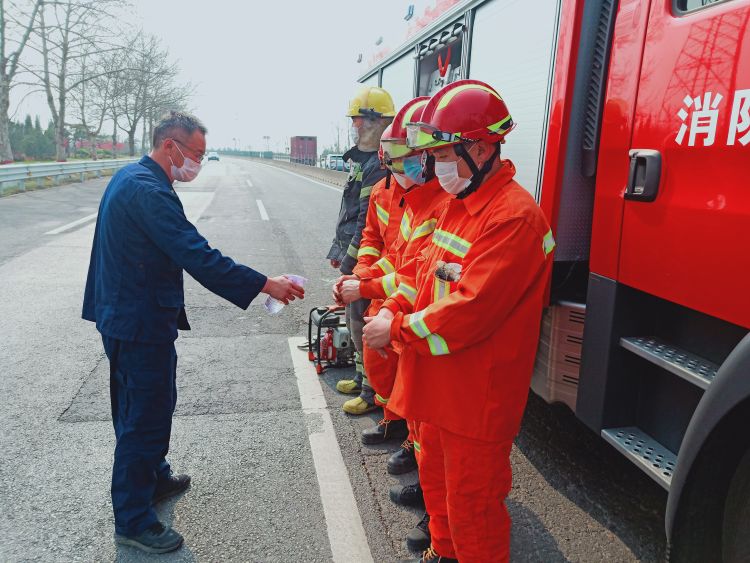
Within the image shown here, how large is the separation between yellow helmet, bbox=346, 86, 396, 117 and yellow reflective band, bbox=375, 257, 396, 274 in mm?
1377

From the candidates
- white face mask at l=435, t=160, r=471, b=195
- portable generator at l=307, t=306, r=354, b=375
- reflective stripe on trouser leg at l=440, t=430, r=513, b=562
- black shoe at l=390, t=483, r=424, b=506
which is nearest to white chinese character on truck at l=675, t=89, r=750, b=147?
white face mask at l=435, t=160, r=471, b=195

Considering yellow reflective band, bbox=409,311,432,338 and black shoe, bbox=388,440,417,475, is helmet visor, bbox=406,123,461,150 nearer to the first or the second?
yellow reflective band, bbox=409,311,432,338

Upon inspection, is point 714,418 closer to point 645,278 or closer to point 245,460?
point 645,278

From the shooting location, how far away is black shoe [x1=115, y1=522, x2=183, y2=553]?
2.68m

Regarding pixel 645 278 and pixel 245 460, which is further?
pixel 245 460

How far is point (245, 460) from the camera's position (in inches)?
137

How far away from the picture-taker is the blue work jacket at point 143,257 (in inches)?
105

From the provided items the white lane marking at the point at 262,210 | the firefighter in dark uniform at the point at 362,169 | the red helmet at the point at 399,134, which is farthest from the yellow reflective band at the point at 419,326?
the white lane marking at the point at 262,210

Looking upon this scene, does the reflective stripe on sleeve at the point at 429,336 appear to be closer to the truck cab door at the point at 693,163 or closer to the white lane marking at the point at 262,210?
the truck cab door at the point at 693,163

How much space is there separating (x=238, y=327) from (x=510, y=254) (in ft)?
14.9

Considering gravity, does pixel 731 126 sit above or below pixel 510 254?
above

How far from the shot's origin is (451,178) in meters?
2.29

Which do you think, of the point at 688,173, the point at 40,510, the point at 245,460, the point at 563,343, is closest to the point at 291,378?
the point at 245,460

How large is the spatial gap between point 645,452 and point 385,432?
5.84ft
